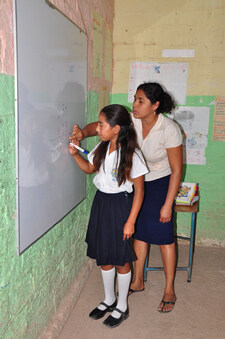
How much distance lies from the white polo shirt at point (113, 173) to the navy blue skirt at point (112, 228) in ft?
0.13

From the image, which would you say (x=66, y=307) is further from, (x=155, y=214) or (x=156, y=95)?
(x=156, y=95)

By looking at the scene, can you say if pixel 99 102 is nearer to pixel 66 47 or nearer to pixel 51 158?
pixel 66 47

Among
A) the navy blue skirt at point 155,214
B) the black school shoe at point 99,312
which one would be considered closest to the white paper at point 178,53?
the navy blue skirt at point 155,214

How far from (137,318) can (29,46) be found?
170cm

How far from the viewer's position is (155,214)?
213cm

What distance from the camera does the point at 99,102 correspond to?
2.59 metres

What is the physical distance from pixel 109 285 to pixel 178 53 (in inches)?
81.7

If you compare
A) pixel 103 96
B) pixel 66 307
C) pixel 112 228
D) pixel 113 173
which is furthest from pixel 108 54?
pixel 66 307

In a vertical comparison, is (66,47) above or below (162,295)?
above

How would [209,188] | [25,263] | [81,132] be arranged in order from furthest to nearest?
[209,188] → [81,132] → [25,263]

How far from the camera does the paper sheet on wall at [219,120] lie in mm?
2959

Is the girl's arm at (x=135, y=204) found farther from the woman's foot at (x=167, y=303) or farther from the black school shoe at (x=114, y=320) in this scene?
the woman's foot at (x=167, y=303)

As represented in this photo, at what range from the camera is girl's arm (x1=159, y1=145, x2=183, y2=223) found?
78.4 inches

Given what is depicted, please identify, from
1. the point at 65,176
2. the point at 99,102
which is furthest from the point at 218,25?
the point at 65,176
